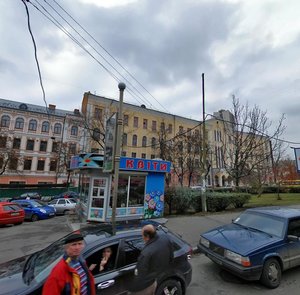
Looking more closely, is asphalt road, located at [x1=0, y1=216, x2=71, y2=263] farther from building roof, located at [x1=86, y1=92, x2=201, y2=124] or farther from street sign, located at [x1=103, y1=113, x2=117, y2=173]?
building roof, located at [x1=86, y1=92, x2=201, y2=124]

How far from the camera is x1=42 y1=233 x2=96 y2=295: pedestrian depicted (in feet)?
7.05

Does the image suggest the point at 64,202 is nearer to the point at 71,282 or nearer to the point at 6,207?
the point at 6,207

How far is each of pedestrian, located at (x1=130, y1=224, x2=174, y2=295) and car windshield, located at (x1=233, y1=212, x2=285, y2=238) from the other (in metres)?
3.69

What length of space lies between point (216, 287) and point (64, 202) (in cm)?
1924

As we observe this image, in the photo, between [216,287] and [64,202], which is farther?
[64,202]

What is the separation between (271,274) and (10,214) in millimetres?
14463

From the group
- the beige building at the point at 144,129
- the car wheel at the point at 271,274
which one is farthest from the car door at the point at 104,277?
the beige building at the point at 144,129

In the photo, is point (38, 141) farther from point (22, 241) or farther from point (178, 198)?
point (22, 241)

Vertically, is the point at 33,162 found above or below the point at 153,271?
above

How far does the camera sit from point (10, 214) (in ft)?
45.6

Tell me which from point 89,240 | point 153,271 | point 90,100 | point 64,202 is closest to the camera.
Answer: point 153,271

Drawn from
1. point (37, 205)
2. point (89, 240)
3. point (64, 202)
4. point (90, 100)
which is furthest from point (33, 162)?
point (89, 240)

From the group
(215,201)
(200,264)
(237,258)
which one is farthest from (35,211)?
(237,258)

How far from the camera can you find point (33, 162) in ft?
131
